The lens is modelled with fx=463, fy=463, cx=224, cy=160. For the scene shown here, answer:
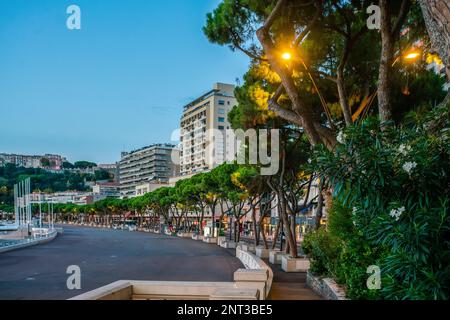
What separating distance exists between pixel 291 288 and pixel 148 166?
531ft

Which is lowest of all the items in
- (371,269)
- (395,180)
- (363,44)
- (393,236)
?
(371,269)

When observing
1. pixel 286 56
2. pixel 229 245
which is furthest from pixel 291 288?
pixel 229 245

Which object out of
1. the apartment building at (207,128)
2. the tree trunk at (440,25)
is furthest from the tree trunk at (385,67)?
the apartment building at (207,128)

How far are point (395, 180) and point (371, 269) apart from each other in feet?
7.06

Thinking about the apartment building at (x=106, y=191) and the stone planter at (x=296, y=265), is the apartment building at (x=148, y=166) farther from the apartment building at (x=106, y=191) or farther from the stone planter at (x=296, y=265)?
the stone planter at (x=296, y=265)

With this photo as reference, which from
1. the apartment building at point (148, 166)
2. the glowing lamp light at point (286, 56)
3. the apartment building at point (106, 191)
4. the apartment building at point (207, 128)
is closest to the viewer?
the glowing lamp light at point (286, 56)

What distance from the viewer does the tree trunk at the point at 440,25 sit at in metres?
4.68

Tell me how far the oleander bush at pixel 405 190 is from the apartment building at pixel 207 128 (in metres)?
99.1

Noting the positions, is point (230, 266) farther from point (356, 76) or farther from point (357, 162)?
point (357, 162)

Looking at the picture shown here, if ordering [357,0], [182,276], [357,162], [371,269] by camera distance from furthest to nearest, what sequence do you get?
[182,276]
[357,0]
[371,269]
[357,162]

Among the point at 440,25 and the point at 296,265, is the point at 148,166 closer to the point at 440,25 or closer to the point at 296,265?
the point at 296,265

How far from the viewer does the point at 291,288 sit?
1229 centimetres

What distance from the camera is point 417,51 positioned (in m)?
11.4
